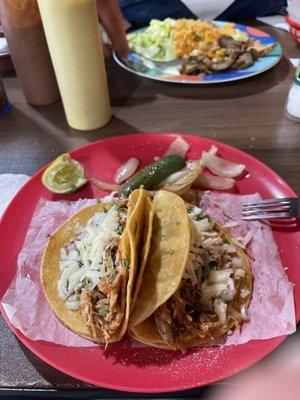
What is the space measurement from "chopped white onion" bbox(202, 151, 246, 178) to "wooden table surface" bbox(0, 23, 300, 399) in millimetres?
154

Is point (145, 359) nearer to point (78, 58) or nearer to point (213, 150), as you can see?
point (213, 150)

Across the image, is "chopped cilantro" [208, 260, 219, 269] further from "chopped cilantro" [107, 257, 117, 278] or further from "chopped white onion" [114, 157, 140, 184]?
"chopped white onion" [114, 157, 140, 184]

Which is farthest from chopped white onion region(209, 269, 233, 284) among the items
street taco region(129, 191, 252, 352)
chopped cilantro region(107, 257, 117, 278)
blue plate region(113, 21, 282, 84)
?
blue plate region(113, 21, 282, 84)

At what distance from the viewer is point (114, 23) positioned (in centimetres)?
216

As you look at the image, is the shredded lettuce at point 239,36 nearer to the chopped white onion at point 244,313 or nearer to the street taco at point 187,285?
the street taco at point 187,285

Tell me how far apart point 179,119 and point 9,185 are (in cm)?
83

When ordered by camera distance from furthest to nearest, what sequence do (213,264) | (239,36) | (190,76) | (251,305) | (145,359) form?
(239,36)
(190,76)
(213,264)
(251,305)
(145,359)

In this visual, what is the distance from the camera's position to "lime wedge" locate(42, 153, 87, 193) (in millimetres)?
1502

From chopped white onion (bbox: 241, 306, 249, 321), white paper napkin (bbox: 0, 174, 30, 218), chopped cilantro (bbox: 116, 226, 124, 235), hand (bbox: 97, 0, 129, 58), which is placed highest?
hand (bbox: 97, 0, 129, 58)

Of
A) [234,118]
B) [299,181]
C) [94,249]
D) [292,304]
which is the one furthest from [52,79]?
[292,304]

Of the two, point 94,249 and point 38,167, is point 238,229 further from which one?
point 38,167

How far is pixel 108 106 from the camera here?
1881 mm

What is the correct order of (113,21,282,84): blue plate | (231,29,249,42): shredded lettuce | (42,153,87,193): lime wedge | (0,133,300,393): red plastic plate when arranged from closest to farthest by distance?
(0,133,300,393): red plastic plate
(42,153,87,193): lime wedge
(113,21,282,84): blue plate
(231,29,249,42): shredded lettuce

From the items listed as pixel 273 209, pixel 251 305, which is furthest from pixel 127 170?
pixel 251 305
